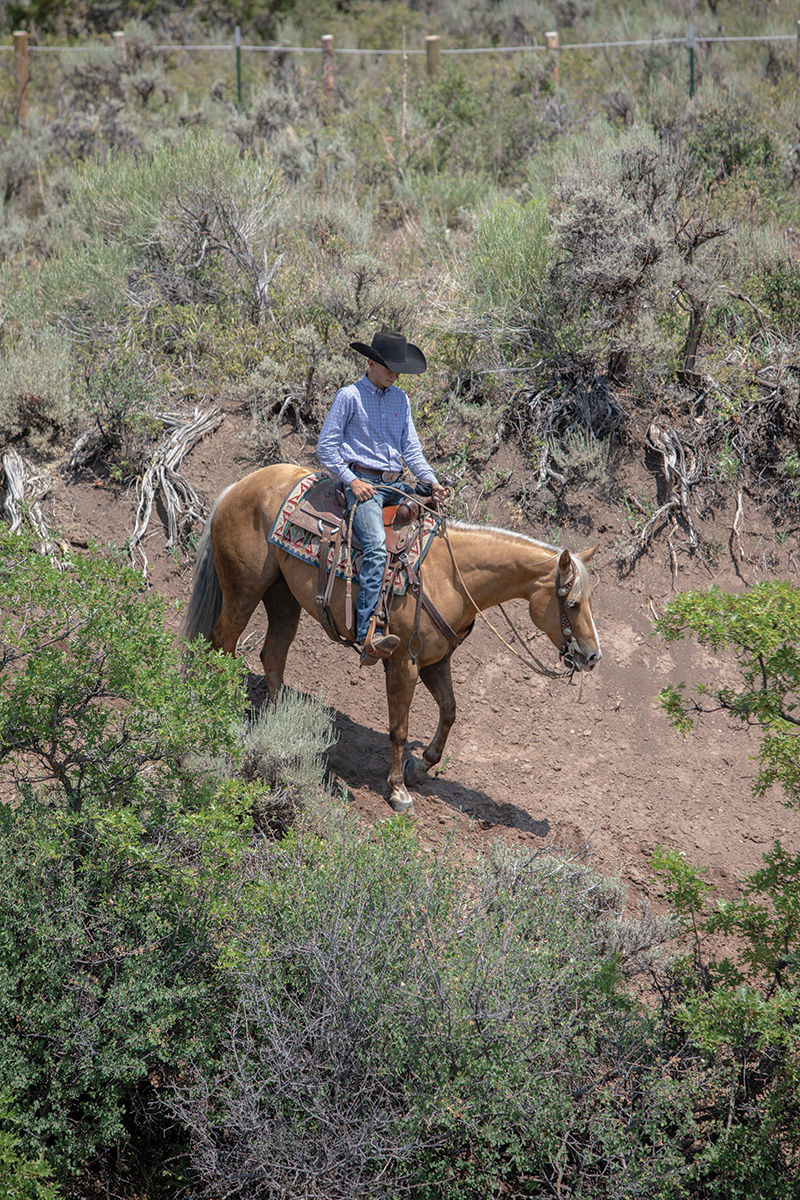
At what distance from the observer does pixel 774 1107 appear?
407 centimetres

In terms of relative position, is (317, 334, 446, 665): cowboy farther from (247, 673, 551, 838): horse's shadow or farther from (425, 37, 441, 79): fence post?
(425, 37, 441, 79): fence post

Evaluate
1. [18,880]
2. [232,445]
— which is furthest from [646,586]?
[18,880]

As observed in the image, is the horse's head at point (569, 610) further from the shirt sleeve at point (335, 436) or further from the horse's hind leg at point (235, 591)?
the horse's hind leg at point (235, 591)

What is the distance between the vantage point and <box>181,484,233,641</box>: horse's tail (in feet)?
23.4

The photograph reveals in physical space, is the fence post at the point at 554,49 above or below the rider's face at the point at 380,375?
above

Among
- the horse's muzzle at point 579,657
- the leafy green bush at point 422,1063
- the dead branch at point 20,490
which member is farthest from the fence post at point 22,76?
the leafy green bush at point 422,1063

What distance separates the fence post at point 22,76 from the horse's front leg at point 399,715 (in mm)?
13246

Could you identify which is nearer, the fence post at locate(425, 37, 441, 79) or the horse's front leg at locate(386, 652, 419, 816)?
the horse's front leg at locate(386, 652, 419, 816)

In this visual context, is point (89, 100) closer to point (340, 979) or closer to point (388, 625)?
point (388, 625)

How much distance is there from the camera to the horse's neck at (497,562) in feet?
20.3

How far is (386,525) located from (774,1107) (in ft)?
13.1

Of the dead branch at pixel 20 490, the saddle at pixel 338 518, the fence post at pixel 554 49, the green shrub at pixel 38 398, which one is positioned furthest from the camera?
the fence post at pixel 554 49

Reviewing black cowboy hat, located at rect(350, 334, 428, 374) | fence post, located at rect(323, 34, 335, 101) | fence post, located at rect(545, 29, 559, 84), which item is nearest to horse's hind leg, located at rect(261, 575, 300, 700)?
black cowboy hat, located at rect(350, 334, 428, 374)

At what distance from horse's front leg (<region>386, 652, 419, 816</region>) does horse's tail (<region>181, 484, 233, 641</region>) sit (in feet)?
5.09
